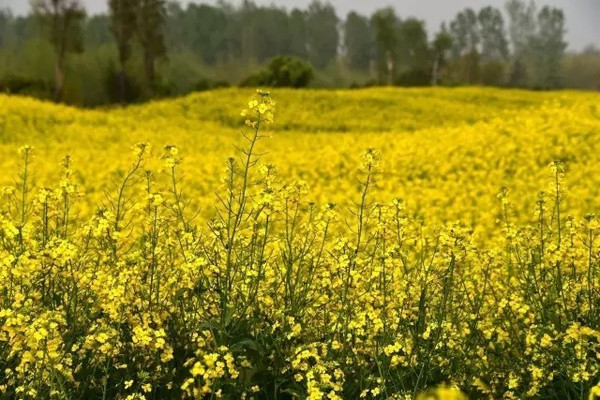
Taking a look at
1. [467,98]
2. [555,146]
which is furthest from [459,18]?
[555,146]

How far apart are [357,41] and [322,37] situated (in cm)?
880

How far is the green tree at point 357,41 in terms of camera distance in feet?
488

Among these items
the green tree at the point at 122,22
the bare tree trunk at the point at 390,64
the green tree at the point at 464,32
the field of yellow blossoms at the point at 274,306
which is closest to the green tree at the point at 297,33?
the green tree at the point at 464,32

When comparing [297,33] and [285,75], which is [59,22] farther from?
[297,33]

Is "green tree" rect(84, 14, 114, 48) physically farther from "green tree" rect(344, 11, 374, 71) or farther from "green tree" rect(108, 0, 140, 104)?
"green tree" rect(108, 0, 140, 104)

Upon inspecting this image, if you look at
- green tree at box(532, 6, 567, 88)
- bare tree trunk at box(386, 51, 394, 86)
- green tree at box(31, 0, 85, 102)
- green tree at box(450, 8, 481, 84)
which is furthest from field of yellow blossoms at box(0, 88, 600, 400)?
green tree at box(532, 6, 567, 88)

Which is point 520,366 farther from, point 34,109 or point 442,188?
point 34,109

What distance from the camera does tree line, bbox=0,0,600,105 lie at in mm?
43438

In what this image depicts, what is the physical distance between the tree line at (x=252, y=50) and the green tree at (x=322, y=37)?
27cm

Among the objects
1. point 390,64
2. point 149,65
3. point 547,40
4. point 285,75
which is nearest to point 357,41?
point 547,40

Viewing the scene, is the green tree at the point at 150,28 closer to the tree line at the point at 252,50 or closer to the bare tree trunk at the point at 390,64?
the tree line at the point at 252,50

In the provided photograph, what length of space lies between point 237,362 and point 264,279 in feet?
3.07

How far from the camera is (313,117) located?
28844 millimetres

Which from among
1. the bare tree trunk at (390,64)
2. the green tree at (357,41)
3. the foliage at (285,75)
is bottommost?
the foliage at (285,75)
